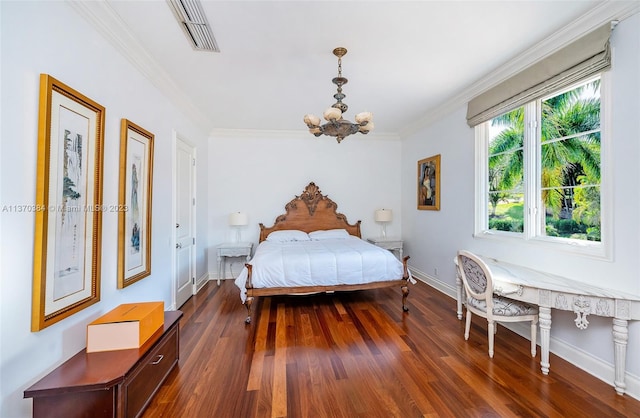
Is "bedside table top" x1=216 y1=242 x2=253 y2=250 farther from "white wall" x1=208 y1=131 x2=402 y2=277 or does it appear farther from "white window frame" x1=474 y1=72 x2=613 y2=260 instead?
"white window frame" x1=474 y1=72 x2=613 y2=260

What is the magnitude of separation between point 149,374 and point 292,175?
3.83 m

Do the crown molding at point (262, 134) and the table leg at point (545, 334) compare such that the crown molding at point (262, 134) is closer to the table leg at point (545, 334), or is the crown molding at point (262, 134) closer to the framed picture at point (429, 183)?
the framed picture at point (429, 183)

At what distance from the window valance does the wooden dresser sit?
376 centimetres

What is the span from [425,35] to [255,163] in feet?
11.6

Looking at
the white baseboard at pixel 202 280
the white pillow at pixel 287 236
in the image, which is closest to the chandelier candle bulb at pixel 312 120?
the white pillow at pixel 287 236

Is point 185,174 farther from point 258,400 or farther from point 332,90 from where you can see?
point 258,400

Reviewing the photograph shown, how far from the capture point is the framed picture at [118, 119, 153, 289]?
85.7 inches

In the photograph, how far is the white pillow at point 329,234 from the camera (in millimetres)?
4773

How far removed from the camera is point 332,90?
3209 mm

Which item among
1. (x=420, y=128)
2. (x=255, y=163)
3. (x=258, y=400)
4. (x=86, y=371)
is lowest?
(x=258, y=400)

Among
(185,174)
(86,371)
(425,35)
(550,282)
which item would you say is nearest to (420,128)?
(425,35)

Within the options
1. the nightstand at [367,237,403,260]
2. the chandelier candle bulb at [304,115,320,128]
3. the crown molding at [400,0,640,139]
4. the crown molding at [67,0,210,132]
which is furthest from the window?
the crown molding at [67,0,210,132]

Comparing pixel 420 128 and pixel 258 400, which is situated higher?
pixel 420 128

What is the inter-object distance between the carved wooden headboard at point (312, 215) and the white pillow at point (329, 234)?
0.76 feet
